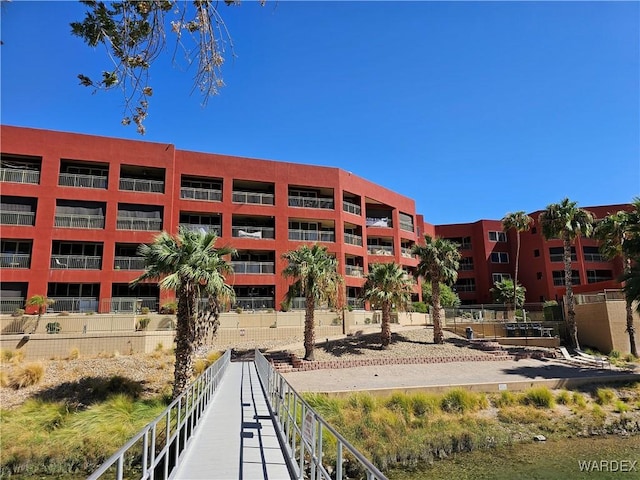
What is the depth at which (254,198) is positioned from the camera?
3778 cm

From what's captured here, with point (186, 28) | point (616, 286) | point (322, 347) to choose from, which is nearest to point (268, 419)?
point (186, 28)

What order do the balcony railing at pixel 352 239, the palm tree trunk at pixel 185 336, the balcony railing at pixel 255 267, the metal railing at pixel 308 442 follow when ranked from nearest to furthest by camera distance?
the metal railing at pixel 308 442, the palm tree trunk at pixel 185 336, the balcony railing at pixel 255 267, the balcony railing at pixel 352 239

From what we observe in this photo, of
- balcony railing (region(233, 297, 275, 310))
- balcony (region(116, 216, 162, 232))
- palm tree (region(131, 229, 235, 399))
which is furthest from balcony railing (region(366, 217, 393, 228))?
palm tree (region(131, 229, 235, 399))

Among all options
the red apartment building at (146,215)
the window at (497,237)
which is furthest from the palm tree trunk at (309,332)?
the window at (497,237)

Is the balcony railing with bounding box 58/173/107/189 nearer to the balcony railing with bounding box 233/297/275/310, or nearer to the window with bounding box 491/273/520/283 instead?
the balcony railing with bounding box 233/297/275/310

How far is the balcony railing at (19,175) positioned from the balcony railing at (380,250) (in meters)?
29.3

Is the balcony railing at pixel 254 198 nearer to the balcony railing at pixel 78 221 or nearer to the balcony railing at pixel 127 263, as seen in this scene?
the balcony railing at pixel 127 263

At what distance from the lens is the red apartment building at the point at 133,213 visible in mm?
30719

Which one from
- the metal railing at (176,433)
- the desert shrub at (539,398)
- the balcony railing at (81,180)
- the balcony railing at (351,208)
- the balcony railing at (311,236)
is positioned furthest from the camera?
the balcony railing at (351,208)

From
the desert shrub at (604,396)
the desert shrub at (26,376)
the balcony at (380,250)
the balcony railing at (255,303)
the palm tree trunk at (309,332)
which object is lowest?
the desert shrub at (604,396)

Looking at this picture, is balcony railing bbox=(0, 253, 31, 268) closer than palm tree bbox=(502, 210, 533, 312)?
Yes

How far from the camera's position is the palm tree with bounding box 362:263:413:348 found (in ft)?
95.2

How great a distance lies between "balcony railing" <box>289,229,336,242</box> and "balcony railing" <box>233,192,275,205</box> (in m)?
3.27

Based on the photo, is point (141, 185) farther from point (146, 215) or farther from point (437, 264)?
point (437, 264)
